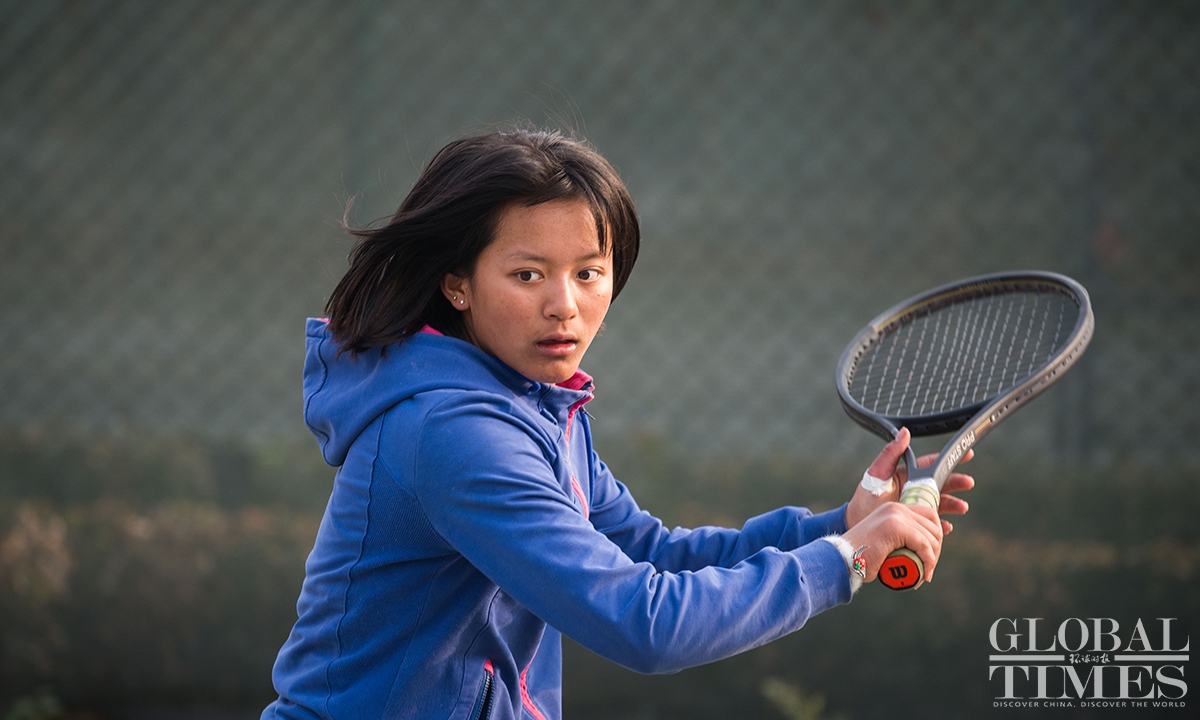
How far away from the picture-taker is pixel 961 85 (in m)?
3.39

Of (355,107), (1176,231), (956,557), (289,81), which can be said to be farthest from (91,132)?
(1176,231)

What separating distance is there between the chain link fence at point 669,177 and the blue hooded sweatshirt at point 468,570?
69.1 inches

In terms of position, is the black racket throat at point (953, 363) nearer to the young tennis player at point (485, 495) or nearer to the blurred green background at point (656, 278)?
the young tennis player at point (485, 495)

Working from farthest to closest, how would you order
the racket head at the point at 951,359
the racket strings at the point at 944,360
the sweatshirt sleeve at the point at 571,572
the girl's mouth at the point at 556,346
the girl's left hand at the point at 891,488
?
1. the racket strings at the point at 944,360
2. the racket head at the point at 951,359
3. the girl's left hand at the point at 891,488
4. the girl's mouth at the point at 556,346
5. the sweatshirt sleeve at the point at 571,572

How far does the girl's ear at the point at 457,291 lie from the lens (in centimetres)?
167

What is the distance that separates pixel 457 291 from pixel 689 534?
0.62 meters

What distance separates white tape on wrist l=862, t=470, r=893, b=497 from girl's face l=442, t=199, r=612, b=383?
0.57 m

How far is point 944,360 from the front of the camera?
2371 millimetres

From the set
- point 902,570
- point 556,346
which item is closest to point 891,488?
point 902,570

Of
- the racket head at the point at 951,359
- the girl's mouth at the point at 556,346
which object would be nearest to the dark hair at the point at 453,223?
the girl's mouth at the point at 556,346

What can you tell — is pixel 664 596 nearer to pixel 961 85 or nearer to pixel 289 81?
pixel 961 85

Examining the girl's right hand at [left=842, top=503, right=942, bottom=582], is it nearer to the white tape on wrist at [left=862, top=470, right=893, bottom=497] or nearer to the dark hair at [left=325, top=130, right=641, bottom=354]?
the white tape on wrist at [left=862, top=470, right=893, bottom=497]

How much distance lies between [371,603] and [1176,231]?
8.94 ft

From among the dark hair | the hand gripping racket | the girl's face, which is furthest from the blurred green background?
the girl's face
